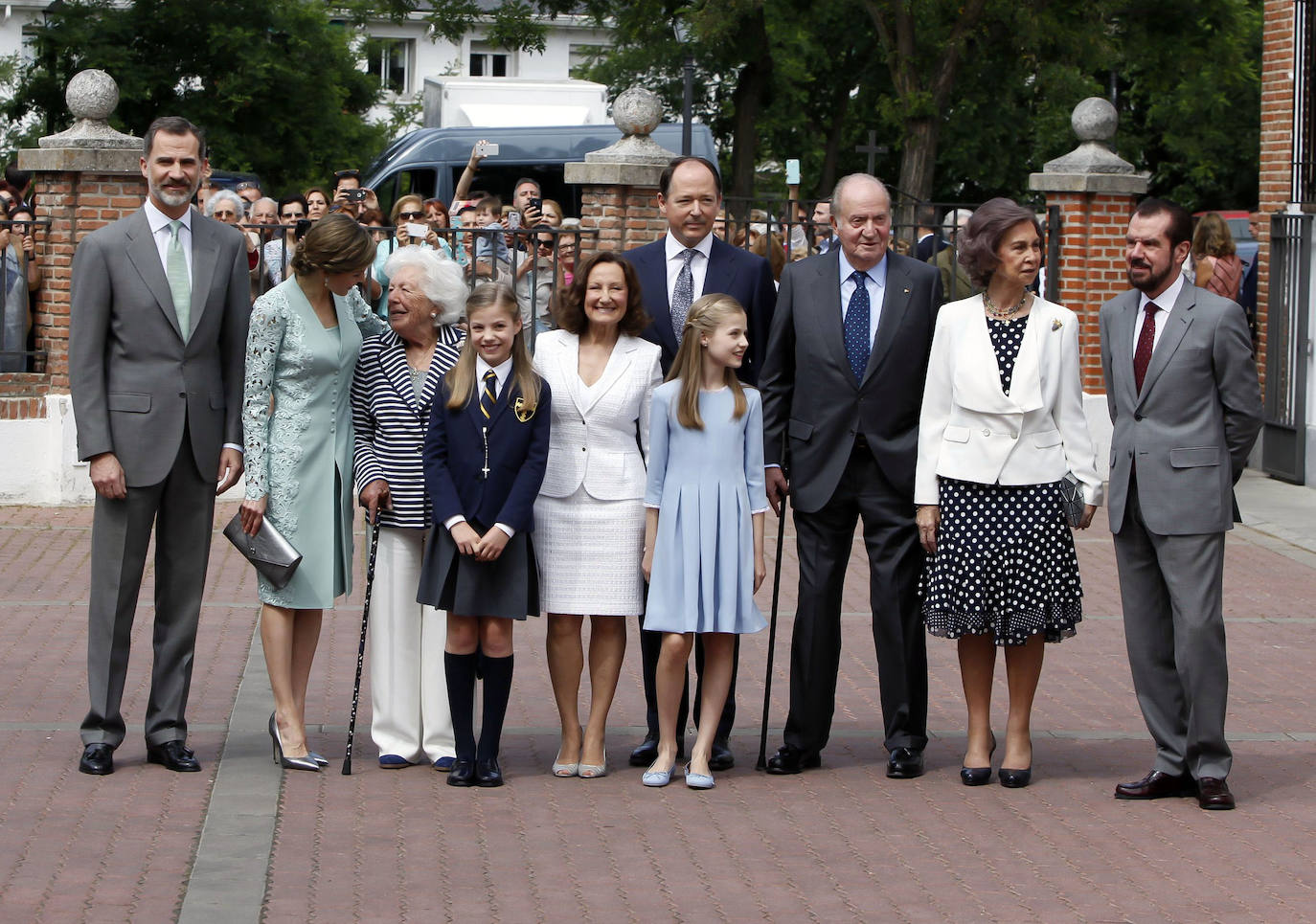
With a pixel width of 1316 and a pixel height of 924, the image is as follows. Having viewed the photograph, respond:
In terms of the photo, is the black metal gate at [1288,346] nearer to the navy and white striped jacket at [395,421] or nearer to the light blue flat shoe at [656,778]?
the light blue flat shoe at [656,778]

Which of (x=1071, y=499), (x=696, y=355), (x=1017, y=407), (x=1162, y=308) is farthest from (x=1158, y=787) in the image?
(x=696, y=355)

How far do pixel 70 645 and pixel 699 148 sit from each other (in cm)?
1945

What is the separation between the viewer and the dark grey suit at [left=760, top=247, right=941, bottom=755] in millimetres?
6418

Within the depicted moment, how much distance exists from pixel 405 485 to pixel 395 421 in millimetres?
219

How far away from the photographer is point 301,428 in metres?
6.31

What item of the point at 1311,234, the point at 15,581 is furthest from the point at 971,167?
the point at 15,581

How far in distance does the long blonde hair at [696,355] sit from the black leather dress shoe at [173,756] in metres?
1.99

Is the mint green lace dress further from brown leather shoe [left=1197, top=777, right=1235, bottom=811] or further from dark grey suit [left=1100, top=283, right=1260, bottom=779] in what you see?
brown leather shoe [left=1197, top=777, right=1235, bottom=811]

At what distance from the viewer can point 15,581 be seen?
992cm

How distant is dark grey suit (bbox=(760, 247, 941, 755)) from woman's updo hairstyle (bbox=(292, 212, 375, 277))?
4.73 ft

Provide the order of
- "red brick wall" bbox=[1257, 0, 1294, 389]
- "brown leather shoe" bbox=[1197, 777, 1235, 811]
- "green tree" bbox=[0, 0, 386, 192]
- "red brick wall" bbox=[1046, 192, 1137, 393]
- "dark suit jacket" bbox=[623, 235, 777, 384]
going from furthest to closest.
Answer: "green tree" bbox=[0, 0, 386, 192] → "red brick wall" bbox=[1257, 0, 1294, 389] → "red brick wall" bbox=[1046, 192, 1137, 393] → "dark suit jacket" bbox=[623, 235, 777, 384] → "brown leather shoe" bbox=[1197, 777, 1235, 811]

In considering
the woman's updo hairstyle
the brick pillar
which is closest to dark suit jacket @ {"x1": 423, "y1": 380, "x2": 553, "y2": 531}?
the woman's updo hairstyle

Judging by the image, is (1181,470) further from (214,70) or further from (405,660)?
(214,70)

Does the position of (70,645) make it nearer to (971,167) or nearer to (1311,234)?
(1311,234)
